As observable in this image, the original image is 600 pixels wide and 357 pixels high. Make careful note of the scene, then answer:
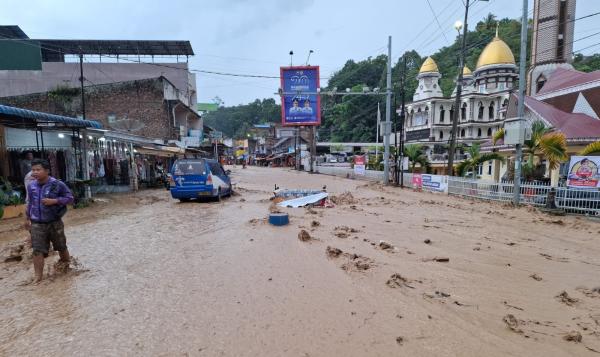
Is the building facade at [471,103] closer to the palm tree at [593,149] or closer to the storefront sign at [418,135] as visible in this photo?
the storefront sign at [418,135]

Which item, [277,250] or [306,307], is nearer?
[306,307]

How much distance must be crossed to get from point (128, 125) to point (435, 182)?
941 inches

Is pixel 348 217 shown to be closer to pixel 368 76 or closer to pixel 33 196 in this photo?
pixel 33 196

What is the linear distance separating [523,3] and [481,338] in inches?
565

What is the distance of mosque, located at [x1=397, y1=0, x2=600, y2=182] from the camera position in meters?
18.3

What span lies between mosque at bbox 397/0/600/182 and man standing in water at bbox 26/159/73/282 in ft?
51.4

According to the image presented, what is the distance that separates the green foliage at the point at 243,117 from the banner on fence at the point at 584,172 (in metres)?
102

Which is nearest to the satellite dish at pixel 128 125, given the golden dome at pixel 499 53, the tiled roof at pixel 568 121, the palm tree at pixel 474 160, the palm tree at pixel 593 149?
the palm tree at pixel 474 160

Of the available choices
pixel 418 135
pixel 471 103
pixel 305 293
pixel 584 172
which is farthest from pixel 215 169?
pixel 471 103

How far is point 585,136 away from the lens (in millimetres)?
16234

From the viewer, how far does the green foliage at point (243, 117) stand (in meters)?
111

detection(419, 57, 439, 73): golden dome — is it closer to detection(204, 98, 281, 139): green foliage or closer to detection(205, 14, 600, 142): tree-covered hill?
detection(205, 14, 600, 142): tree-covered hill

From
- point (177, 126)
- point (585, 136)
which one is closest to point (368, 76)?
point (177, 126)

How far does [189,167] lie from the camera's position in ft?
41.6
